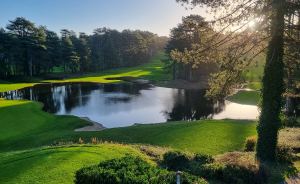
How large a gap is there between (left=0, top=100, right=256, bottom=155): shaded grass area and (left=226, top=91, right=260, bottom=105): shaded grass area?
16184mm

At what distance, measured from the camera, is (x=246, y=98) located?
3519 centimetres

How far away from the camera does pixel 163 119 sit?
24203 mm

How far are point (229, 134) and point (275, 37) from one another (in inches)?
336

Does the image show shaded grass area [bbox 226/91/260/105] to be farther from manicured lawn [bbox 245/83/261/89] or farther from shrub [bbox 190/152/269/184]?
shrub [bbox 190/152/269/184]

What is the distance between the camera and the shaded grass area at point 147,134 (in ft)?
46.4

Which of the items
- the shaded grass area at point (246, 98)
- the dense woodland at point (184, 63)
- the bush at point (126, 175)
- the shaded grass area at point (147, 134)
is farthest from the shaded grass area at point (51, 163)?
the dense woodland at point (184, 63)

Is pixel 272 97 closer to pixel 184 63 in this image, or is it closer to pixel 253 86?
pixel 253 86

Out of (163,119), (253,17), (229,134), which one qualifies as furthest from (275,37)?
(163,119)

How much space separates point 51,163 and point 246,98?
34.0 m

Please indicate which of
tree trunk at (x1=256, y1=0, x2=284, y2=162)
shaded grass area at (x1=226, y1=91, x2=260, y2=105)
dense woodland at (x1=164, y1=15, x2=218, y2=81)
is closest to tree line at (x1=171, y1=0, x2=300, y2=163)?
tree trunk at (x1=256, y1=0, x2=284, y2=162)

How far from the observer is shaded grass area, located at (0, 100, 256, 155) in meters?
14.2

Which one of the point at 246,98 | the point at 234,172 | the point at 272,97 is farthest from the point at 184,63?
the point at 234,172

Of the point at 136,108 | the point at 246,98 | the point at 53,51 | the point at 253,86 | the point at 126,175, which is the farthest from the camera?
the point at 53,51

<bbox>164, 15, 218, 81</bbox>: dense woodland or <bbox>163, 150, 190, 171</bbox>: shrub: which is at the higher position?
<bbox>164, 15, 218, 81</bbox>: dense woodland
